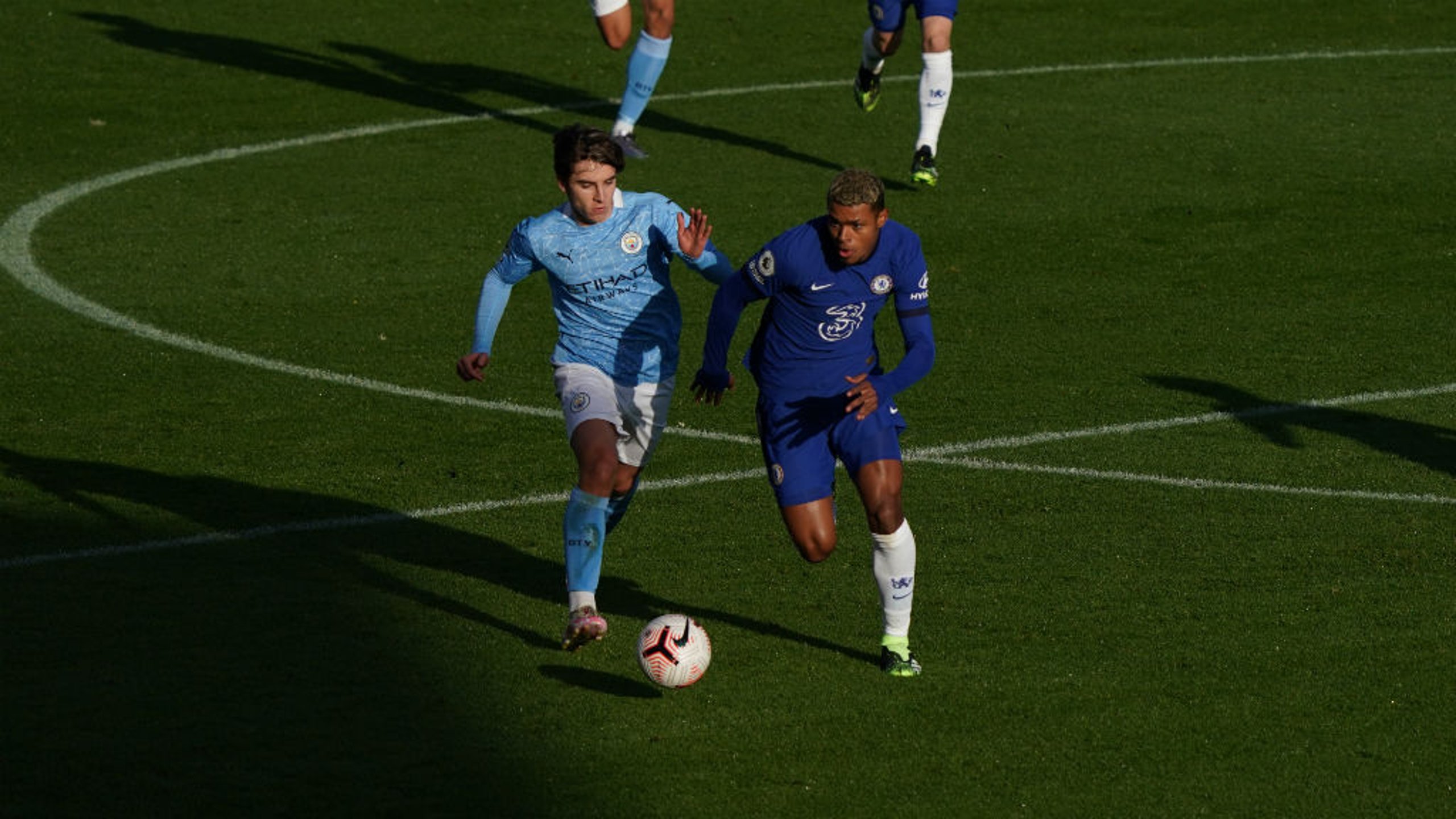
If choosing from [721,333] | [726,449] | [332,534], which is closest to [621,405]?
[721,333]

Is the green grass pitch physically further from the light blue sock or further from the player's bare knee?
the player's bare knee

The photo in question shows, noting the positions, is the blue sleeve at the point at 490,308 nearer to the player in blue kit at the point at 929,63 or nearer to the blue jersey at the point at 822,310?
the blue jersey at the point at 822,310

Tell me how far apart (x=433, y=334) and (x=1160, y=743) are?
6.59 m

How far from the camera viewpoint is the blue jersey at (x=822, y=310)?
814cm

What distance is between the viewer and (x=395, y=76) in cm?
1966

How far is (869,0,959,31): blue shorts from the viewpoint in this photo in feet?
52.2

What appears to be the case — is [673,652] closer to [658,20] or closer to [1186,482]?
[1186,482]

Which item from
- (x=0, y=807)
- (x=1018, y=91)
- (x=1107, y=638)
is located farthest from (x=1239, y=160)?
(x=0, y=807)

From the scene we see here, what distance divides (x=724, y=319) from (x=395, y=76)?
1197cm

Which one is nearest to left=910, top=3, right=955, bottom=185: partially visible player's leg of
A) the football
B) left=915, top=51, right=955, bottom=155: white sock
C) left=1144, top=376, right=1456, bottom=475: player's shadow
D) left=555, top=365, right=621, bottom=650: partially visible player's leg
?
left=915, top=51, right=955, bottom=155: white sock

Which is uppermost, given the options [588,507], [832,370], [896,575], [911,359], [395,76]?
[911,359]

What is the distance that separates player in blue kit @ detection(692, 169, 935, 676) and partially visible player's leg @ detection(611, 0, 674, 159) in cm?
837

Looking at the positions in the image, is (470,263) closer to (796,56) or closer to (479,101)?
(479,101)

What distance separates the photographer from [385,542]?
9.78 meters
